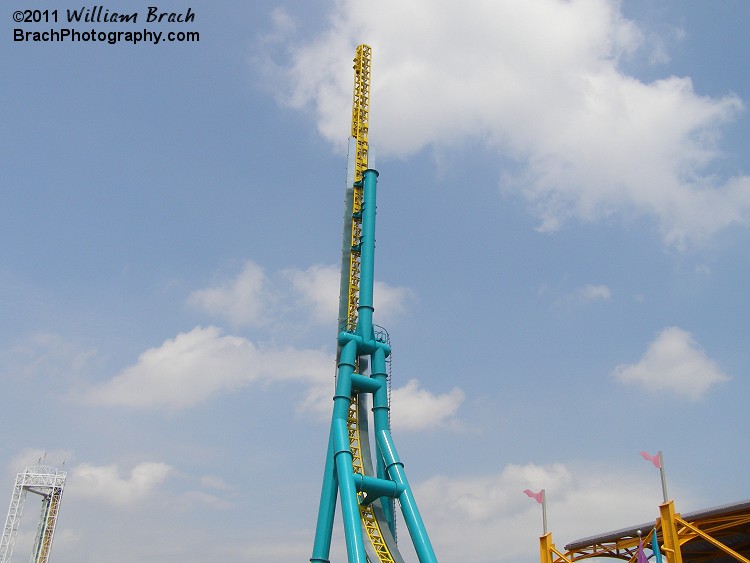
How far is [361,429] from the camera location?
3722cm

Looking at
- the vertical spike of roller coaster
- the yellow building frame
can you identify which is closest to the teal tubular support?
the vertical spike of roller coaster

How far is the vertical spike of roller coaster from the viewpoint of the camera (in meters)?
32.6

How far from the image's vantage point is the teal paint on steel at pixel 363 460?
32.2 m

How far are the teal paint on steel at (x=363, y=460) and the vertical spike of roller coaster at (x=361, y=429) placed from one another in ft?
0.14

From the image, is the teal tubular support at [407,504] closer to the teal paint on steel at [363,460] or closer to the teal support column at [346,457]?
the teal paint on steel at [363,460]

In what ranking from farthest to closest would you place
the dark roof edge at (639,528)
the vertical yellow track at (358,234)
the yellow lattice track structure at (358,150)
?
1. the yellow lattice track structure at (358,150)
2. the vertical yellow track at (358,234)
3. the dark roof edge at (639,528)

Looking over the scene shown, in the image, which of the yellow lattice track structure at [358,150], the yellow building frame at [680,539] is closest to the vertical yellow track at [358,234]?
the yellow lattice track structure at [358,150]

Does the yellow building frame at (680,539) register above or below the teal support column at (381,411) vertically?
below

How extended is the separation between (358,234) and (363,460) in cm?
1264

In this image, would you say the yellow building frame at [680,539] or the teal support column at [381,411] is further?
the teal support column at [381,411]

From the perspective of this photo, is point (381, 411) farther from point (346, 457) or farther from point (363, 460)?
point (346, 457)

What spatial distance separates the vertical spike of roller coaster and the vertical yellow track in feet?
0.17

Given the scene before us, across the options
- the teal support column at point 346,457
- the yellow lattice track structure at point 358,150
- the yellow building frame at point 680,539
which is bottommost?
the yellow building frame at point 680,539

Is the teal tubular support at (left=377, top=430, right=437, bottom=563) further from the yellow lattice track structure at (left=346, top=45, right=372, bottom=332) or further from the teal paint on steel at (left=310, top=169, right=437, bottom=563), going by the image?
the yellow lattice track structure at (left=346, top=45, right=372, bottom=332)
